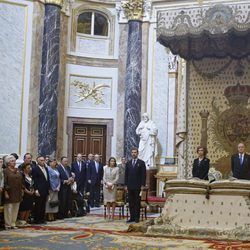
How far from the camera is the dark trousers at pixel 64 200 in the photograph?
11.7 meters

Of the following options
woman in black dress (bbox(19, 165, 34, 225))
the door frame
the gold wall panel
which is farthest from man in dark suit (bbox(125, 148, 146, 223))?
the door frame

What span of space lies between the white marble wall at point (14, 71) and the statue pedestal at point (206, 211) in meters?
8.38

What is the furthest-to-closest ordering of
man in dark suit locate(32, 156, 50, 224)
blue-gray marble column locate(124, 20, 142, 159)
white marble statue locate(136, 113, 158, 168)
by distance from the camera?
1. blue-gray marble column locate(124, 20, 142, 159)
2. white marble statue locate(136, 113, 158, 168)
3. man in dark suit locate(32, 156, 50, 224)

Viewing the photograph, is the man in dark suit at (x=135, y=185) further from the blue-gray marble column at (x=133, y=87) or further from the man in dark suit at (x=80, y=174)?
the blue-gray marble column at (x=133, y=87)

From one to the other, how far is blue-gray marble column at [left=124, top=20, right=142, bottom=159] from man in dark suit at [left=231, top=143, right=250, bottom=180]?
→ 8.19 meters

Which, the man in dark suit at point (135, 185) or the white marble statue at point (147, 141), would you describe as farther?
the white marble statue at point (147, 141)

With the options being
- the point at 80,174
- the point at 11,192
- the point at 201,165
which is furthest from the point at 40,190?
the point at 80,174

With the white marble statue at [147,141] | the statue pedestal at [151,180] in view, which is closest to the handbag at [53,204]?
the statue pedestal at [151,180]

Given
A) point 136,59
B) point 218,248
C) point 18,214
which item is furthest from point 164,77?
point 218,248

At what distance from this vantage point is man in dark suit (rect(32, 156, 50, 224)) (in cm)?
1068

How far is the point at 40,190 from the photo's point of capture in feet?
35.1

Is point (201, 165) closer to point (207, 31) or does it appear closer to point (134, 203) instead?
point (134, 203)

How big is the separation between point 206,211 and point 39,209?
3685mm

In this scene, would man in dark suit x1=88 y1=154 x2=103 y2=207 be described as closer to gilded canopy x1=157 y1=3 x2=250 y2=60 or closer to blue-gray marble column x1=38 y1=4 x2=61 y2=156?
blue-gray marble column x1=38 y1=4 x2=61 y2=156
